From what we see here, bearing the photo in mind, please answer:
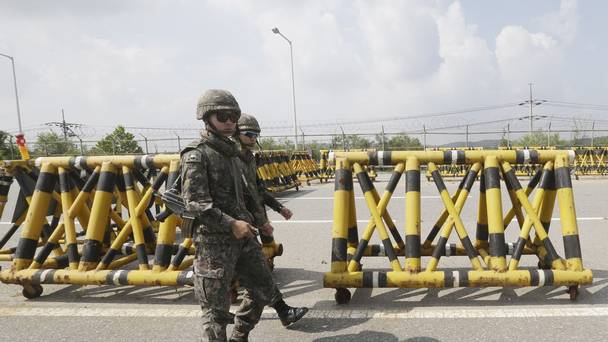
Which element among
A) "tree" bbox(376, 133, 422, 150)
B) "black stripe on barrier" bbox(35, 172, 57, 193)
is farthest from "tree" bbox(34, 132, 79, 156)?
"black stripe on barrier" bbox(35, 172, 57, 193)

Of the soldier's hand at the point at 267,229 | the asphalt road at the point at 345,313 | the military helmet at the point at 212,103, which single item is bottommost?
the asphalt road at the point at 345,313

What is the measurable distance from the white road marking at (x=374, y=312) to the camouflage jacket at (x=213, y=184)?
125cm

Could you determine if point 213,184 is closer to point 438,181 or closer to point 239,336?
point 239,336

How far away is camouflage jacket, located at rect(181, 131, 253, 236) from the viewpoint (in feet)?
7.89

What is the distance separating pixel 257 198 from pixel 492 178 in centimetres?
219

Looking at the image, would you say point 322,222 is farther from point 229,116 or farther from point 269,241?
point 229,116

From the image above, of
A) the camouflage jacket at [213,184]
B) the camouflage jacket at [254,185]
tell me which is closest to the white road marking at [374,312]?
the camouflage jacket at [254,185]

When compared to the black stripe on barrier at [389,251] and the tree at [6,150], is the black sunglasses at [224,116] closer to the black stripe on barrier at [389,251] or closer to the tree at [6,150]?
the black stripe on barrier at [389,251]

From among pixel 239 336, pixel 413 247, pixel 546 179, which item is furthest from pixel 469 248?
pixel 239 336

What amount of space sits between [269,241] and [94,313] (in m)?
1.69

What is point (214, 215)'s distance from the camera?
7.84 ft

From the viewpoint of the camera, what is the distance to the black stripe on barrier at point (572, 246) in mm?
3445

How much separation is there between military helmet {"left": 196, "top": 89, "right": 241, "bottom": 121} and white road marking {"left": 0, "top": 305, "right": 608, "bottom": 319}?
5.90 ft

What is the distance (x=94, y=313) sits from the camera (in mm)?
3523
